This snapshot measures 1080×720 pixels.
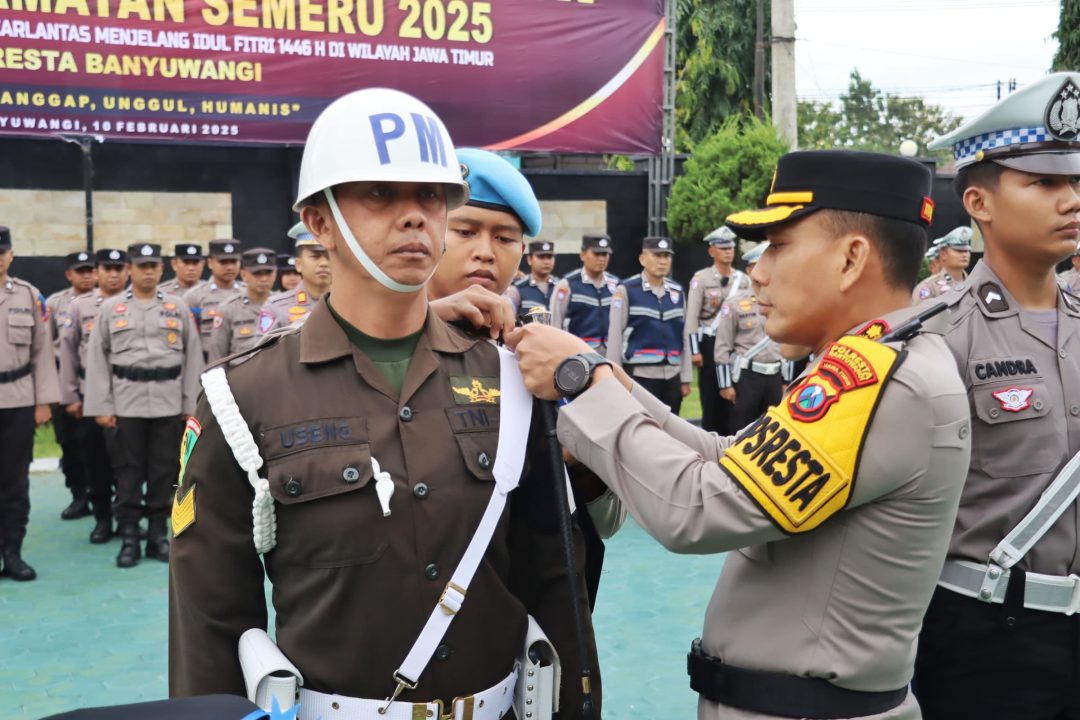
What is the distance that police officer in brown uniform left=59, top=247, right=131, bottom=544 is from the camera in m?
8.28

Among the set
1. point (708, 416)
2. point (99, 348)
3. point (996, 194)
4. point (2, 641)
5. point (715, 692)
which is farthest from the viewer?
point (708, 416)

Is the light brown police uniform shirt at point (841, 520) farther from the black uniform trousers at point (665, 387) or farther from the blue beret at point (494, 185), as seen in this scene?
the black uniform trousers at point (665, 387)

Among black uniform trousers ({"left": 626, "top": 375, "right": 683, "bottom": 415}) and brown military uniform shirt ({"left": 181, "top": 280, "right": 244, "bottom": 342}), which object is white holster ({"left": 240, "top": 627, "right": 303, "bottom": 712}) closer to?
brown military uniform shirt ({"left": 181, "top": 280, "right": 244, "bottom": 342})

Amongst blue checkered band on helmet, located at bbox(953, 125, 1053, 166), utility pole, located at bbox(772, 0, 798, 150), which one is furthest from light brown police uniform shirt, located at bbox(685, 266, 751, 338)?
blue checkered band on helmet, located at bbox(953, 125, 1053, 166)

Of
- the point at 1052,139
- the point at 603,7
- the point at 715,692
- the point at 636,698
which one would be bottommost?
the point at 636,698

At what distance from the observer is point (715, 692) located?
86.6 inches

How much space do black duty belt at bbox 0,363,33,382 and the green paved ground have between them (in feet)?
4.31

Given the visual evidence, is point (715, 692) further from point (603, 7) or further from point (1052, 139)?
point (603, 7)

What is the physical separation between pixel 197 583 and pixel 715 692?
1.04 m

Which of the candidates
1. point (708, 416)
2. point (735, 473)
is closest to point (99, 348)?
point (708, 416)

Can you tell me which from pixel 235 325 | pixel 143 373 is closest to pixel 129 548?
pixel 143 373

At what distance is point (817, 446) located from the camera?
197cm

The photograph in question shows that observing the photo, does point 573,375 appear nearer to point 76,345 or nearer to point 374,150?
point 374,150

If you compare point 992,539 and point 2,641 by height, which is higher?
point 992,539
